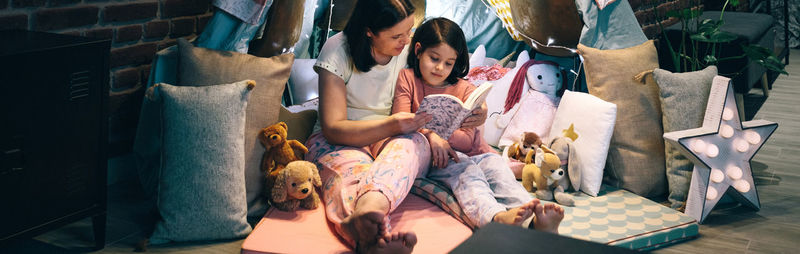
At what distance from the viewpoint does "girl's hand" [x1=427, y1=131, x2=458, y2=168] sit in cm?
233

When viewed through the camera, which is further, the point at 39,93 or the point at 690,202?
the point at 690,202

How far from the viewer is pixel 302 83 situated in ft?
9.35

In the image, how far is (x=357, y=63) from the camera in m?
2.42

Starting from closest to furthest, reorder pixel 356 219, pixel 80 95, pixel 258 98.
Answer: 1. pixel 356 219
2. pixel 80 95
3. pixel 258 98

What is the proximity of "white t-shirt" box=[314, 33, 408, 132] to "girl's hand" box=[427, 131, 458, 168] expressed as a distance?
233 mm

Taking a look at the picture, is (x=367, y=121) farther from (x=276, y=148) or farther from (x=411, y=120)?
(x=276, y=148)

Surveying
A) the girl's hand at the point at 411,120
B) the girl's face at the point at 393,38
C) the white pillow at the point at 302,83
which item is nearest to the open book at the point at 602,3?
the girl's face at the point at 393,38

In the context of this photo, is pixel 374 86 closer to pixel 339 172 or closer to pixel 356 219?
pixel 339 172

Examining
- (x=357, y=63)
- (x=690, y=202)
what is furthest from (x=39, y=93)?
(x=690, y=202)

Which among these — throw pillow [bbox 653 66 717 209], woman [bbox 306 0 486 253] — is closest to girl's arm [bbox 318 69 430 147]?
woman [bbox 306 0 486 253]

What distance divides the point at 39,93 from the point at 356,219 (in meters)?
0.93

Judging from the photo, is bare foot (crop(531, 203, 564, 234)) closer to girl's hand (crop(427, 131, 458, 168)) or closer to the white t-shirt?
girl's hand (crop(427, 131, 458, 168))

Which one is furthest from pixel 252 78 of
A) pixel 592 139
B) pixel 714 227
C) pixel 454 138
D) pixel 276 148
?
pixel 714 227

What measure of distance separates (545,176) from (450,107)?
0.51 meters
